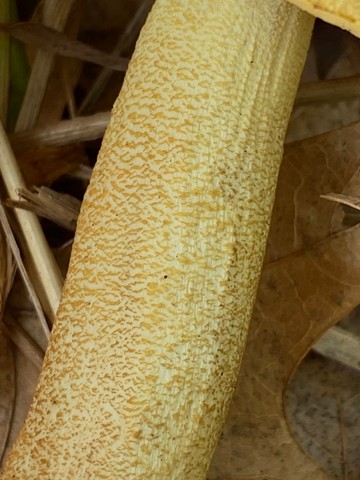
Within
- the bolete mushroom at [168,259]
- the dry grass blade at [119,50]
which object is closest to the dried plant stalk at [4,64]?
the dry grass blade at [119,50]

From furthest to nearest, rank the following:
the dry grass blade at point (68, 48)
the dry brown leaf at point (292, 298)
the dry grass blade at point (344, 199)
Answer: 1. the dry grass blade at point (68, 48)
2. the dry brown leaf at point (292, 298)
3. the dry grass blade at point (344, 199)

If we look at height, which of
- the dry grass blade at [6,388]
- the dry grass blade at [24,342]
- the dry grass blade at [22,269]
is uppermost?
the dry grass blade at [22,269]

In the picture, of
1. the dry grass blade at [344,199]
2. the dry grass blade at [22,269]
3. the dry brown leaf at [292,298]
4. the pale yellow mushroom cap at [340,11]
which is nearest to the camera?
the pale yellow mushroom cap at [340,11]

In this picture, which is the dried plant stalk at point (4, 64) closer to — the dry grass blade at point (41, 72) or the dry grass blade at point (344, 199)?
the dry grass blade at point (41, 72)

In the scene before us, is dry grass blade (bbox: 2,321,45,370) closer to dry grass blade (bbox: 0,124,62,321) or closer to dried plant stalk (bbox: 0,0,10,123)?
dry grass blade (bbox: 0,124,62,321)

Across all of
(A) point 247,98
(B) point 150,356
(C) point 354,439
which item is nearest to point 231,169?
(A) point 247,98

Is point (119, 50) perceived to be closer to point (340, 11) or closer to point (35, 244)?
point (35, 244)
